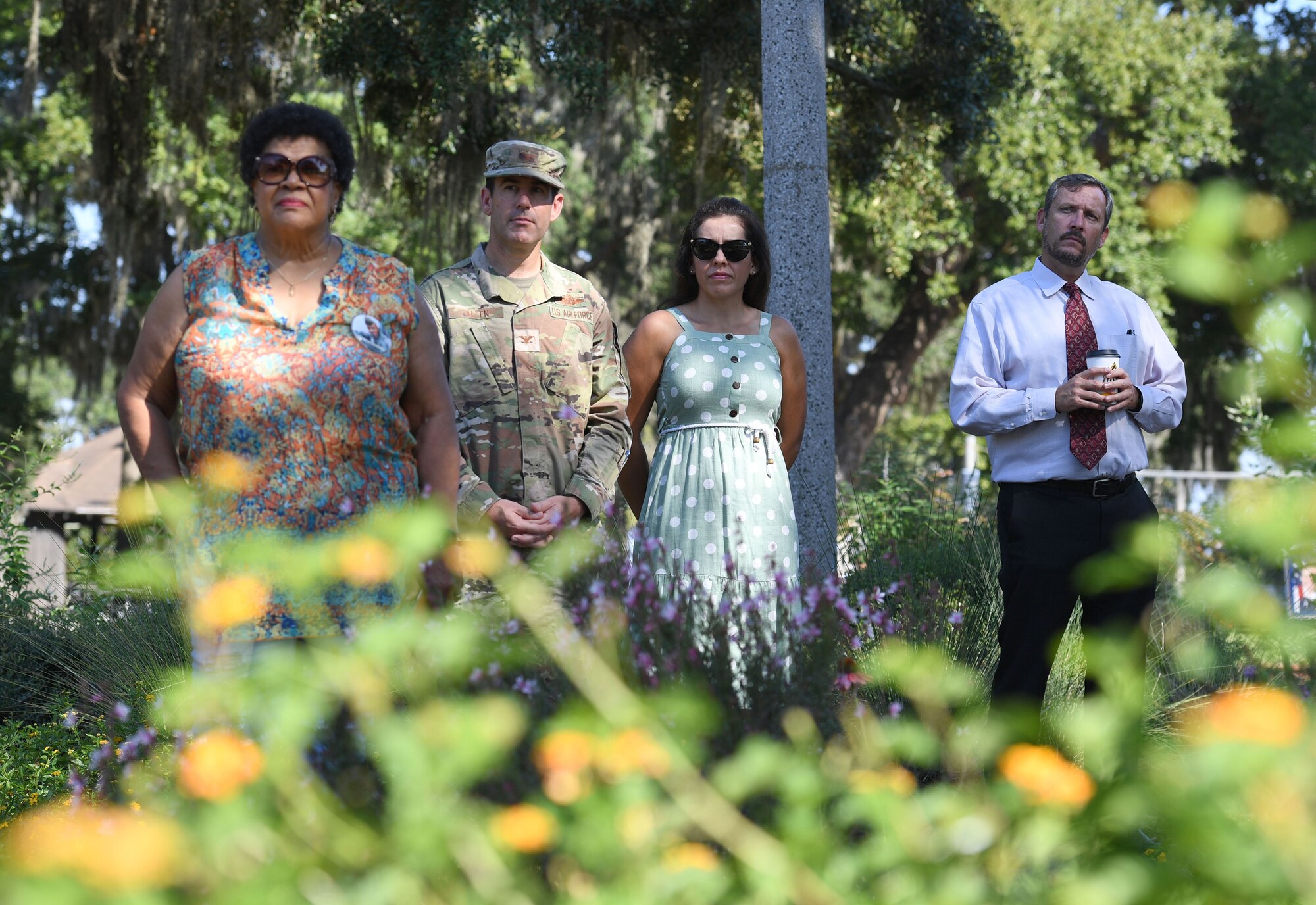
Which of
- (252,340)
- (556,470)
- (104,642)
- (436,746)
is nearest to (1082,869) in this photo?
(436,746)

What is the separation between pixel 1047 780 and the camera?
50.8 inches

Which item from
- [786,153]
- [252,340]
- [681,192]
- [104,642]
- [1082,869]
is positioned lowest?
[104,642]

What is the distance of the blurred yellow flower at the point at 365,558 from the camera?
4.53 ft

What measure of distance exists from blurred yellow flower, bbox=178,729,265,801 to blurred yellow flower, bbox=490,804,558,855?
0.28 meters

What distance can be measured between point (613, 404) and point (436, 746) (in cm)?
226

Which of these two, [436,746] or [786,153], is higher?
[786,153]

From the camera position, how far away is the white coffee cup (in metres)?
3.49

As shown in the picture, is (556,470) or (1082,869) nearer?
(1082,869)

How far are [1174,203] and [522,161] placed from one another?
272 centimetres

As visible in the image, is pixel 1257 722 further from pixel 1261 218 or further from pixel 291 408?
pixel 291 408

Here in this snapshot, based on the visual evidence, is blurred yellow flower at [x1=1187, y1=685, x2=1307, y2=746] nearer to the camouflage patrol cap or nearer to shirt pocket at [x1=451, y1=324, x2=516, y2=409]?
shirt pocket at [x1=451, y1=324, x2=516, y2=409]

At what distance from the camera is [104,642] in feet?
16.5

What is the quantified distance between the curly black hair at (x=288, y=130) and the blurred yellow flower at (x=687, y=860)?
179cm

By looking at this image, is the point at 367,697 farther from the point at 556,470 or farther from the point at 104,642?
the point at 104,642
